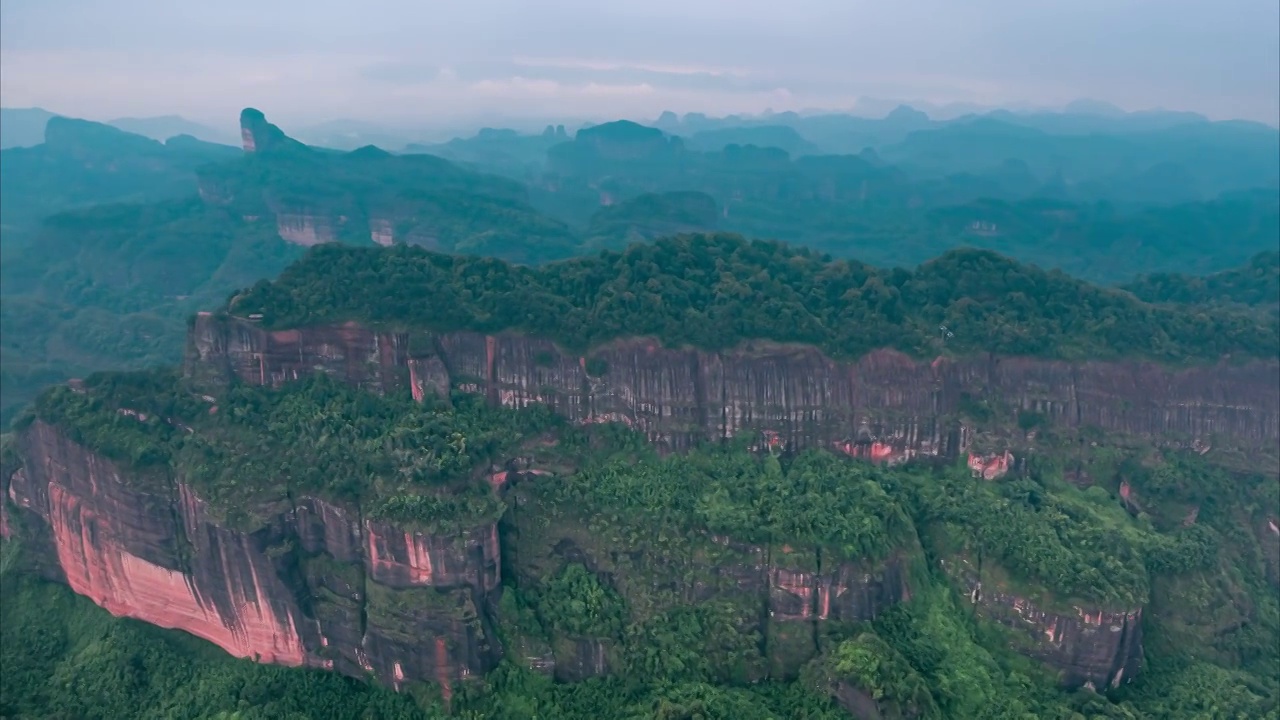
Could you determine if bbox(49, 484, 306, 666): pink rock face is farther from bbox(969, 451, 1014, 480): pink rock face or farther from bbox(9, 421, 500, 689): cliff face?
bbox(969, 451, 1014, 480): pink rock face

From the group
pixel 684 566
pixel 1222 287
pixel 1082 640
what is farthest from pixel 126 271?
pixel 1222 287

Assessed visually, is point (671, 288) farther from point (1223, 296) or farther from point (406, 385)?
point (1223, 296)

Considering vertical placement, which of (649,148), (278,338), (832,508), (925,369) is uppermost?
(649,148)

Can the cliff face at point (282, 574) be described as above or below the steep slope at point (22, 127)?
below

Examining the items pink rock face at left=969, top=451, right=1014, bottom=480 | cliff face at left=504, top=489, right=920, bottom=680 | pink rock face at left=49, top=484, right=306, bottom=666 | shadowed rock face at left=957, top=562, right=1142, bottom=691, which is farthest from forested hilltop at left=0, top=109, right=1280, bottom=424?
pink rock face at left=49, top=484, right=306, bottom=666

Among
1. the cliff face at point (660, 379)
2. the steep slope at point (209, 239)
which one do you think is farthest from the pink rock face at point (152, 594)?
the steep slope at point (209, 239)

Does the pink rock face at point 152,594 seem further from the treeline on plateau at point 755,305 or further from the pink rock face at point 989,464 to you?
the pink rock face at point 989,464

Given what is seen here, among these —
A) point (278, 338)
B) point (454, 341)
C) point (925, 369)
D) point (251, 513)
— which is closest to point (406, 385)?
point (454, 341)
